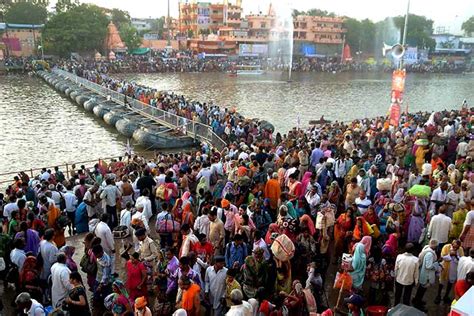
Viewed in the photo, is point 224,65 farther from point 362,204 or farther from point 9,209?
point 362,204

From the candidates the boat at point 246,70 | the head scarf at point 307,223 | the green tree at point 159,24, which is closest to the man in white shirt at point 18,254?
the head scarf at point 307,223

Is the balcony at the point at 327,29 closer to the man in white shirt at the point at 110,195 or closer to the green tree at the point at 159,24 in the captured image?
the green tree at the point at 159,24

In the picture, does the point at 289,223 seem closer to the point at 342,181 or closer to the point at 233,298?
the point at 233,298

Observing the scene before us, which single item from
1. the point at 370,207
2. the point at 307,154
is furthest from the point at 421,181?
the point at 307,154

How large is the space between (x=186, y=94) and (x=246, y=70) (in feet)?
90.8

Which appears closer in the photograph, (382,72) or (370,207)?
(370,207)

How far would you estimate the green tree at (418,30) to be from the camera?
101688 mm

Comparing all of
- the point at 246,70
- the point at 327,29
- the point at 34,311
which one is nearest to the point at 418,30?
the point at 327,29

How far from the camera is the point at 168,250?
6797mm

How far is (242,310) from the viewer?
218 inches

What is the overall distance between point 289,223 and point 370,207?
69.6 inches

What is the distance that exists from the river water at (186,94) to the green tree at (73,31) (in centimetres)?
1331

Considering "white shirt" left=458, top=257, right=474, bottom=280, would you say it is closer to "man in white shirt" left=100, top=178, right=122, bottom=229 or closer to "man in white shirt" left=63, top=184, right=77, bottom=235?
"man in white shirt" left=100, top=178, right=122, bottom=229

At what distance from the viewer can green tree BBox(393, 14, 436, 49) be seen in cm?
10169
